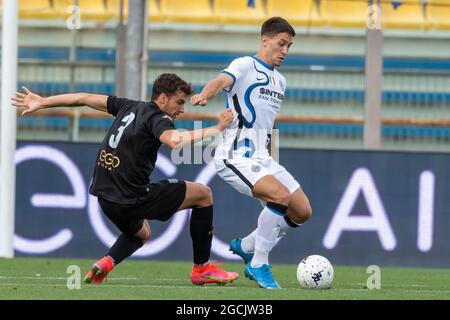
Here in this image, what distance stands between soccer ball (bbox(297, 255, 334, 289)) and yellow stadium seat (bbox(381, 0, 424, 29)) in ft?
27.3

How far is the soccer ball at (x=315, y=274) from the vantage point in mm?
7953

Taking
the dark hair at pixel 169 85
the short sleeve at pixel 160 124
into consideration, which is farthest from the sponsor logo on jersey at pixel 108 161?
the dark hair at pixel 169 85

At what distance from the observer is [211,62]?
50.1 feet

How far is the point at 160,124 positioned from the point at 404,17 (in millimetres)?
9272

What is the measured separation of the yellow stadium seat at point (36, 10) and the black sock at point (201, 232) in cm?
783

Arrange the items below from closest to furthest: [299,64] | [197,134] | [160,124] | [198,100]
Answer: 1. [197,134]
2. [198,100]
3. [160,124]
4. [299,64]

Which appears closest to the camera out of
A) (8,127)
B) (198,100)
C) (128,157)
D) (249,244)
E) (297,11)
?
(198,100)

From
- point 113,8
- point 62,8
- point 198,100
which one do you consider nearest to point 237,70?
point 198,100

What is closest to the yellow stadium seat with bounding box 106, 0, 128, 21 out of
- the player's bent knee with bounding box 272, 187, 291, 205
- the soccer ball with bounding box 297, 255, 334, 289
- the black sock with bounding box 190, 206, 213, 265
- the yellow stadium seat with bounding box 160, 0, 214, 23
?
the yellow stadium seat with bounding box 160, 0, 214, 23

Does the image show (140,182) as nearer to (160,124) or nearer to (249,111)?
(160,124)

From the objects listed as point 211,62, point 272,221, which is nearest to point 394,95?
point 211,62

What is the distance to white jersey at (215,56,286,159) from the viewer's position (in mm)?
8414

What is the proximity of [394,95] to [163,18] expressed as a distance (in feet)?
12.2

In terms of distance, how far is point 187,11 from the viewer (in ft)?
53.5
